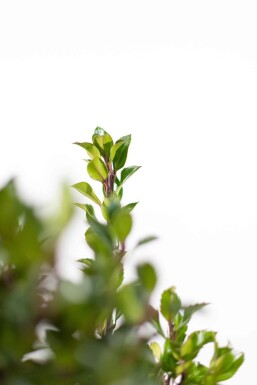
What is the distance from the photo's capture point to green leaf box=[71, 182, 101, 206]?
2.24 ft

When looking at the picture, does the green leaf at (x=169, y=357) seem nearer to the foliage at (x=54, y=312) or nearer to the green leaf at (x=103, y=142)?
the foliage at (x=54, y=312)

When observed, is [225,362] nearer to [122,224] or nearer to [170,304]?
[170,304]

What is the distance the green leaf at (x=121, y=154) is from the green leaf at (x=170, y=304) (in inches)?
9.4

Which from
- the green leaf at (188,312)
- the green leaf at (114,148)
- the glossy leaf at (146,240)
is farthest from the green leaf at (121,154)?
the glossy leaf at (146,240)

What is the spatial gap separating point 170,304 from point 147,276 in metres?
0.23

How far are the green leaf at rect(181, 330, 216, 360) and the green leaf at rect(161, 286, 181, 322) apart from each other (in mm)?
34

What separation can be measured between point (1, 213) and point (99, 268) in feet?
0.15

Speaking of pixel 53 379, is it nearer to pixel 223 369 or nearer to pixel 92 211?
pixel 223 369

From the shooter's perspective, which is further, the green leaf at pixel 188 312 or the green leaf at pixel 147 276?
the green leaf at pixel 188 312

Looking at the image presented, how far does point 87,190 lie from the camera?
27.0 inches

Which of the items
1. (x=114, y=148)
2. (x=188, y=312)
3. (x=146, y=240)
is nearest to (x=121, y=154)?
(x=114, y=148)

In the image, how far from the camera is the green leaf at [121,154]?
69 centimetres

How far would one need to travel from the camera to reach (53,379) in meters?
0.25

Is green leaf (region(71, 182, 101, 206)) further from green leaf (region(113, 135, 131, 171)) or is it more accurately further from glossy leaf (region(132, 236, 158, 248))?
glossy leaf (region(132, 236, 158, 248))
